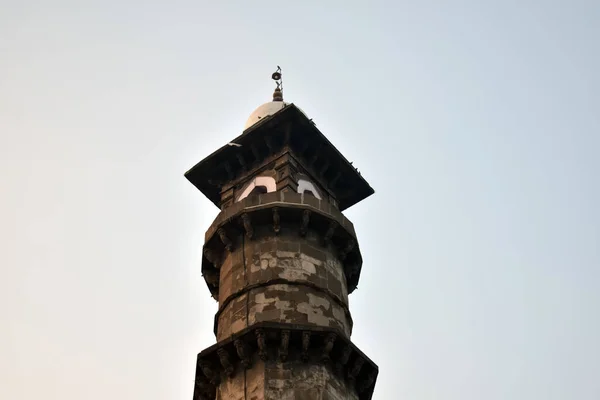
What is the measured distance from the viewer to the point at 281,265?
1831 cm

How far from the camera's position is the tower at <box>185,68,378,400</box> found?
16469 mm

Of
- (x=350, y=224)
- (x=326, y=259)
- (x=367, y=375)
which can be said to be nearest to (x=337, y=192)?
(x=350, y=224)

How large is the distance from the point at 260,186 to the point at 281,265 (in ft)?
11.1

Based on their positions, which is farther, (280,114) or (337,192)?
(337,192)

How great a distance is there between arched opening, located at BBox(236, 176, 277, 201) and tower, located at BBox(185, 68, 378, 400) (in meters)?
0.04

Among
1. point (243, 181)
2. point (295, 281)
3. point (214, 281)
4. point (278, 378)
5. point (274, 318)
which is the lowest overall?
point (278, 378)

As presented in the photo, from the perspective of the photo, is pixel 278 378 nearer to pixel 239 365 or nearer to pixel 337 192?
pixel 239 365

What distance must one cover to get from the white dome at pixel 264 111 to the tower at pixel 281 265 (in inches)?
2.4

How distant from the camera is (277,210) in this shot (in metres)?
19.0

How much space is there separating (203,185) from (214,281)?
365 cm

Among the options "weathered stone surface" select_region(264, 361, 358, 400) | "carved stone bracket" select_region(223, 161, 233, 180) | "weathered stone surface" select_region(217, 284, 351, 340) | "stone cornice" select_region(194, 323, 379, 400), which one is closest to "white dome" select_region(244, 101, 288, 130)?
"carved stone bracket" select_region(223, 161, 233, 180)

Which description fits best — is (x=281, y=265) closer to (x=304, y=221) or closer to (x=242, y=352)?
(x=304, y=221)

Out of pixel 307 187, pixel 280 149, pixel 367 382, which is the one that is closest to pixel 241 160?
pixel 280 149

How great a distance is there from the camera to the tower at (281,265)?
16.5 metres
